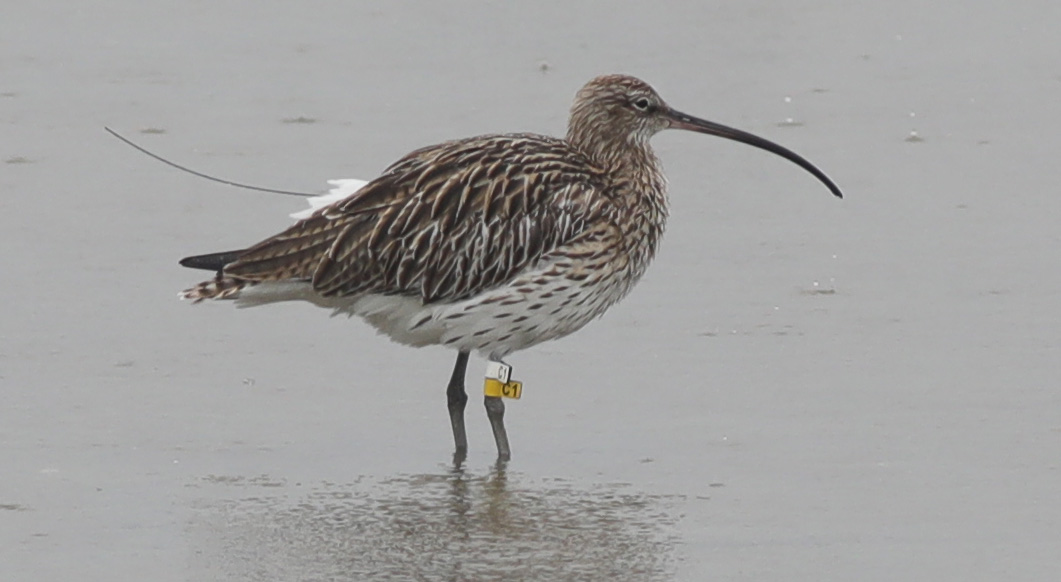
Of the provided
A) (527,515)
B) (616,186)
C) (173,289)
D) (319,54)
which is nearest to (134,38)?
(319,54)

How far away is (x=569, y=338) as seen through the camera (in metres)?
9.41

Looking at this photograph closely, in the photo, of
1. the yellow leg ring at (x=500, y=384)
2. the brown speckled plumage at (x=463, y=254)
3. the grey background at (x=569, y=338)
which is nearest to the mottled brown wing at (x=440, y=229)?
the brown speckled plumage at (x=463, y=254)

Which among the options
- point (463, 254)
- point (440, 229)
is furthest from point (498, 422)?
point (440, 229)

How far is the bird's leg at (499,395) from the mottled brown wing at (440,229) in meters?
0.30

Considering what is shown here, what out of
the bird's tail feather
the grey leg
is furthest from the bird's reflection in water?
the bird's tail feather

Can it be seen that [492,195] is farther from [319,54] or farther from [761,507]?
[319,54]

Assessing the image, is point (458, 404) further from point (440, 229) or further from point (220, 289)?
point (220, 289)

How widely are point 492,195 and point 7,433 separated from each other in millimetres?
1938

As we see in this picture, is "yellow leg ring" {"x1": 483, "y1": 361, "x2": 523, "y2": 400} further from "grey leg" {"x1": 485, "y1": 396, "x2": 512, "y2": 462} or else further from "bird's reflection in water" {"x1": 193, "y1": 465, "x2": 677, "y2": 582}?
"bird's reflection in water" {"x1": 193, "y1": 465, "x2": 677, "y2": 582}

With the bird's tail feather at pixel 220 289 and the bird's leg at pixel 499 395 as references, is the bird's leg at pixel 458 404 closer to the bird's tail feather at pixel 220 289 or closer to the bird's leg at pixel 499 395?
the bird's leg at pixel 499 395

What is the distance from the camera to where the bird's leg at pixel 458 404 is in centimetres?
823

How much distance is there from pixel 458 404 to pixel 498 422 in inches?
7.6

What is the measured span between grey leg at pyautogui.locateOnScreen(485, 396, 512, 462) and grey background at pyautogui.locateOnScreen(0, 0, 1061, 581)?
0.29ft

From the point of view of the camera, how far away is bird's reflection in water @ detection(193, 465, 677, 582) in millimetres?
6820
